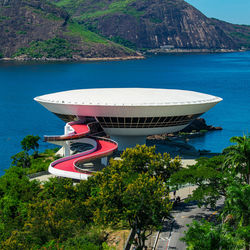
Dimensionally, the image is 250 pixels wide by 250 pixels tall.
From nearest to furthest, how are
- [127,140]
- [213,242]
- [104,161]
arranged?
[213,242] < [104,161] < [127,140]

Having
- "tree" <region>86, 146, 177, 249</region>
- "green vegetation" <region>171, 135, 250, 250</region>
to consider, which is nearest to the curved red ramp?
"tree" <region>86, 146, 177, 249</region>

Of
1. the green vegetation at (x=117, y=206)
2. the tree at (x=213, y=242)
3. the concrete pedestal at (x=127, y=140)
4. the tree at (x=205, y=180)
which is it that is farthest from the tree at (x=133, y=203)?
the concrete pedestal at (x=127, y=140)

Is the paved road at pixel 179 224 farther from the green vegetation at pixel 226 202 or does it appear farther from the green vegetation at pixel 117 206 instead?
the green vegetation at pixel 226 202

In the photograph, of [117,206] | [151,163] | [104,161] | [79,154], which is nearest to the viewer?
[117,206]

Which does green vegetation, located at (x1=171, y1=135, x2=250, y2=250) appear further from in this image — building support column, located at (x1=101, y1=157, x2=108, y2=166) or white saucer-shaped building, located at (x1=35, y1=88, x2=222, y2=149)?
white saucer-shaped building, located at (x1=35, y1=88, x2=222, y2=149)

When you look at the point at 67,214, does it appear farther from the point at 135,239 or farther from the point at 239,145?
the point at 239,145

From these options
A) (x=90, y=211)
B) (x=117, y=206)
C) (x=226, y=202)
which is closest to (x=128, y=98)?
(x=90, y=211)

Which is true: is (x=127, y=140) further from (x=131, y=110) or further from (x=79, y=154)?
(x=79, y=154)
